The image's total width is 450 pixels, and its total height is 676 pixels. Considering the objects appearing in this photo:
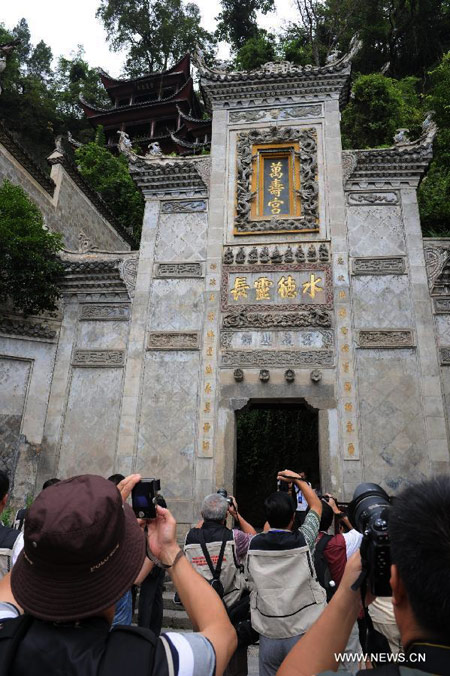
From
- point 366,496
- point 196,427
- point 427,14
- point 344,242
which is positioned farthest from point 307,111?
point 427,14

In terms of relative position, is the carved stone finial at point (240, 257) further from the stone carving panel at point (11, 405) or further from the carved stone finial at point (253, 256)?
the stone carving panel at point (11, 405)

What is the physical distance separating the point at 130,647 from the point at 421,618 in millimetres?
663

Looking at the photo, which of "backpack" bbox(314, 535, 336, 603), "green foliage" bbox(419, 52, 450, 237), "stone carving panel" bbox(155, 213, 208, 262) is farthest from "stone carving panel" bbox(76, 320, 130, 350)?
"green foliage" bbox(419, 52, 450, 237)

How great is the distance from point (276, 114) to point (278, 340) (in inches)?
216

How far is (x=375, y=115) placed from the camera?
17641 mm

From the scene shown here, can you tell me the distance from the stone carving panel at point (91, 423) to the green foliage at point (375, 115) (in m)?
13.3

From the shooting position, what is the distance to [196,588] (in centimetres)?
127

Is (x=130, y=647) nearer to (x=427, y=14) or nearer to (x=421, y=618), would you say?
(x=421, y=618)

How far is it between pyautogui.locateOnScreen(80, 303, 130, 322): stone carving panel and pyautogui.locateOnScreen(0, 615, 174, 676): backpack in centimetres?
865

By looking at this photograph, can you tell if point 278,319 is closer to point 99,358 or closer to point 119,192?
point 99,358

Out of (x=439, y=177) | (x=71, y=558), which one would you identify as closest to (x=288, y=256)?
(x=439, y=177)

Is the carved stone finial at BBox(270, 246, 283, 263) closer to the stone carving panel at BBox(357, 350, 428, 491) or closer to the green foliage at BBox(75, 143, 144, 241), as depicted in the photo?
the stone carving panel at BBox(357, 350, 428, 491)

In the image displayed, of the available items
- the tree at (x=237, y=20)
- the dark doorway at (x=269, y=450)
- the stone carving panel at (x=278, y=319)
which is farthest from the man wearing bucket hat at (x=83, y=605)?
the tree at (x=237, y=20)

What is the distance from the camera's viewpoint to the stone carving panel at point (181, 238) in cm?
978
